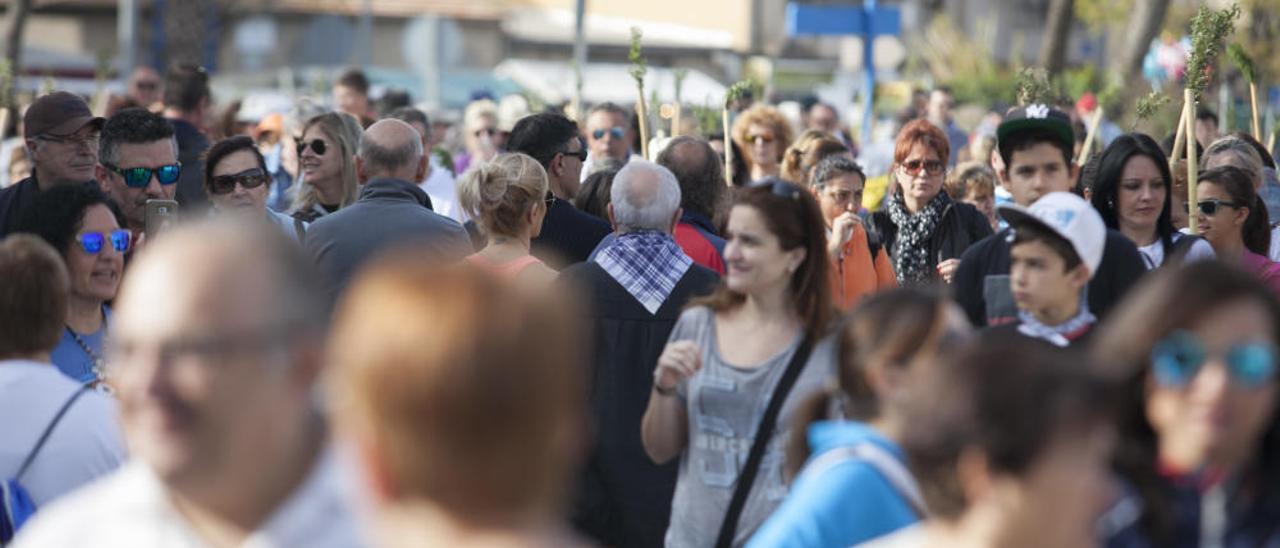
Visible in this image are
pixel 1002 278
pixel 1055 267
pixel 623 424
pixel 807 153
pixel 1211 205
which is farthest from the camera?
pixel 807 153

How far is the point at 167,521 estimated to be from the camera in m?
2.95

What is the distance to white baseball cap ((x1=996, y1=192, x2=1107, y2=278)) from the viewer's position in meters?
5.06

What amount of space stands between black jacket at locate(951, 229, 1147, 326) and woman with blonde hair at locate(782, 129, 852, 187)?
13.6 ft

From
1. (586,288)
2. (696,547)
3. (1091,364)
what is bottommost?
(696,547)

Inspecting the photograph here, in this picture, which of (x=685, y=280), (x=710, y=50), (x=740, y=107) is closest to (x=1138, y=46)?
(x=740, y=107)

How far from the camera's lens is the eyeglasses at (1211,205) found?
7.91m

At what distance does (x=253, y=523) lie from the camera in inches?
116

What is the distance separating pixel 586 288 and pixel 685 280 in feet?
1.11

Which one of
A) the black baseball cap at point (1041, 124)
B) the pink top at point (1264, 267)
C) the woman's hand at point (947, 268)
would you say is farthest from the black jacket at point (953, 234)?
the black baseball cap at point (1041, 124)

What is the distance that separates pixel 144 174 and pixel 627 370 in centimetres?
234

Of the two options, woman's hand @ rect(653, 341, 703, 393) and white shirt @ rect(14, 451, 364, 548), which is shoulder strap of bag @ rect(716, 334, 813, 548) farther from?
white shirt @ rect(14, 451, 364, 548)

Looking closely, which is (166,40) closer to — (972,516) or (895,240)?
(895,240)

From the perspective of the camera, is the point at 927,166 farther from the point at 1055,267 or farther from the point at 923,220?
the point at 1055,267

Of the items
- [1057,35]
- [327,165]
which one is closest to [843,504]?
[327,165]
